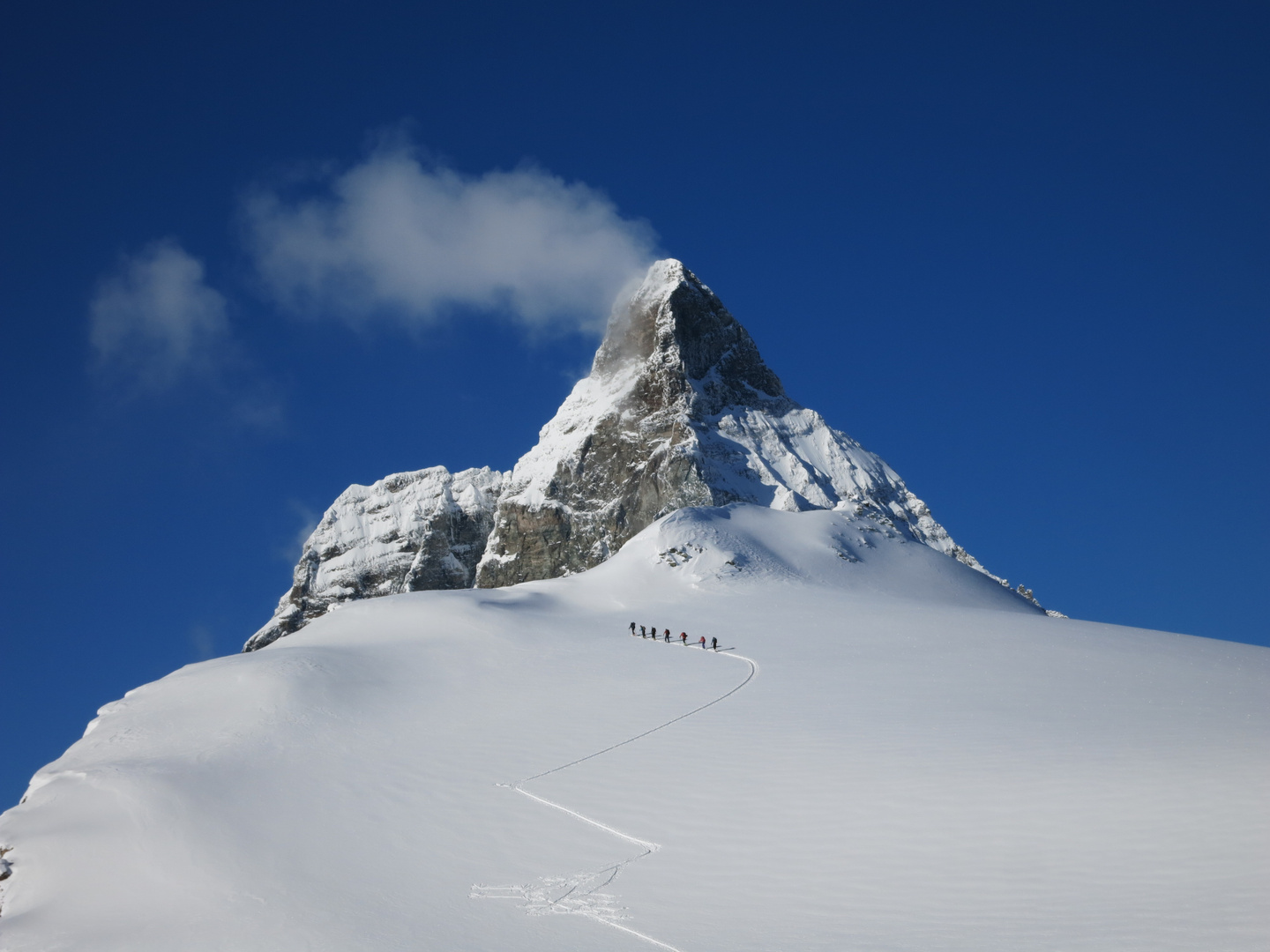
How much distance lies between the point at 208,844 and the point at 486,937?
653 cm

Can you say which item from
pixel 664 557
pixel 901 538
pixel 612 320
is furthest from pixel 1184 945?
pixel 612 320

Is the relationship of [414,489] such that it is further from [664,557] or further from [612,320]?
[664,557]

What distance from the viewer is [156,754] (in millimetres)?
20938

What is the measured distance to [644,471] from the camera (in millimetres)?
85188

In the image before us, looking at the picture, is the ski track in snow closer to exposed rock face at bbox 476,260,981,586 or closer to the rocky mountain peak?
exposed rock face at bbox 476,260,981,586

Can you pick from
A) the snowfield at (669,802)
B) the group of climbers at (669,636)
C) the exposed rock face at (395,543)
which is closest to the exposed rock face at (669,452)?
the exposed rock face at (395,543)

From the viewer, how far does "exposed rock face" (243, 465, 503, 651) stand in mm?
108062

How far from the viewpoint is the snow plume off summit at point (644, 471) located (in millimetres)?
84125

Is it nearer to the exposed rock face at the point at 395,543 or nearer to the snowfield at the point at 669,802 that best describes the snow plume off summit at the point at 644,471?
the exposed rock face at the point at 395,543

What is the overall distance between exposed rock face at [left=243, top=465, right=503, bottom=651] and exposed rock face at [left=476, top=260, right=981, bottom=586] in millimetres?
16220

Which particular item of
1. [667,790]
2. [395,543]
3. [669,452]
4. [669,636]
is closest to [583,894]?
[667,790]

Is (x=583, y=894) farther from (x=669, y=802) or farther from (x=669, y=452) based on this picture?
(x=669, y=452)

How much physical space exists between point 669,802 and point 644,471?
68280 millimetres

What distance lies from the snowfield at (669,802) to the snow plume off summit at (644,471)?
50683 mm
